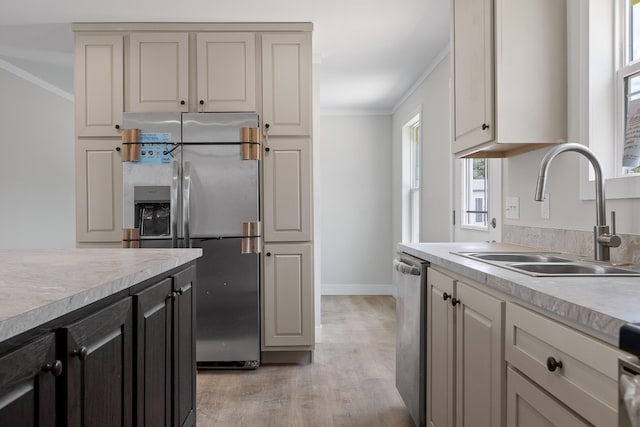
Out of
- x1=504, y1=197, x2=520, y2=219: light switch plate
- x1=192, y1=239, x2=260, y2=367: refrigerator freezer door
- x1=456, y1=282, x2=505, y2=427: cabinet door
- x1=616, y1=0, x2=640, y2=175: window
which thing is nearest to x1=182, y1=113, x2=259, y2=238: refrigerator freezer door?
x1=192, y1=239, x2=260, y2=367: refrigerator freezer door

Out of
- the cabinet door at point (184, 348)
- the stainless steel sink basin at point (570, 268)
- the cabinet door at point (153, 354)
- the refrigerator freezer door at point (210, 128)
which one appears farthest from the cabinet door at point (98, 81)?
the stainless steel sink basin at point (570, 268)

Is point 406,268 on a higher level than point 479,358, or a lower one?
higher

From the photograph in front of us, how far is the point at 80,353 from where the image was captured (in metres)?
0.96

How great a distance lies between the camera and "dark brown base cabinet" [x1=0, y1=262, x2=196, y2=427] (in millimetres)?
795

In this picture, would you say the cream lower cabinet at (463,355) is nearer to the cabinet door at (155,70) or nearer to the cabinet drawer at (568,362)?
the cabinet drawer at (568,362)

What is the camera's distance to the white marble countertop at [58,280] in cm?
78

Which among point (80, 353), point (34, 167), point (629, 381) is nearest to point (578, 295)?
point (629, 381)

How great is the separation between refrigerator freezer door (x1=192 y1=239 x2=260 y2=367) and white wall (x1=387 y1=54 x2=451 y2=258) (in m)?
1.75

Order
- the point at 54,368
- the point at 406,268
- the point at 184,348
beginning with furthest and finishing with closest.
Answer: the point at 406,268 < the point at 184,348 < the point at 54,368

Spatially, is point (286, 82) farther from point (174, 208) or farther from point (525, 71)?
point (525, 71)

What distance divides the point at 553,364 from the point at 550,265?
698mm

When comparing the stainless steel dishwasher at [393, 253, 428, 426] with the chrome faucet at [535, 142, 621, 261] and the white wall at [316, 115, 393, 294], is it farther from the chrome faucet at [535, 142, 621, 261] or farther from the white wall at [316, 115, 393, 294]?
the white wall at [316, 115, 393, 294]

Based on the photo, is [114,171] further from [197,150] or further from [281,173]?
[281,173]

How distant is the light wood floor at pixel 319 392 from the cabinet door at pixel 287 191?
0.93m
